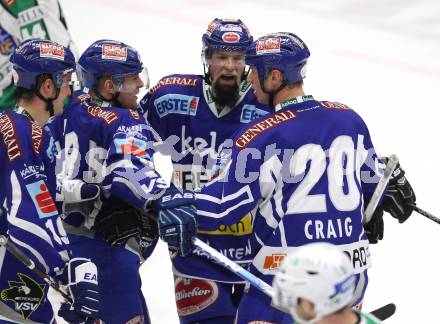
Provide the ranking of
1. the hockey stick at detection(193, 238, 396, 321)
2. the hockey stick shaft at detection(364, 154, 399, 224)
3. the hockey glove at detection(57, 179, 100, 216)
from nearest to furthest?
1. the hockey stick at detection(193, 238, 396, 321)
2. the hockey stick shaft at detection(364, 154, 399, 224)
3. the hockey glove at detection(57, 179, 100, 216)

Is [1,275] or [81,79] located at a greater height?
[81,79]

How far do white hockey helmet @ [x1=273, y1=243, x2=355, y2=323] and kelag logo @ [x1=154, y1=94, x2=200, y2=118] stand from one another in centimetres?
227

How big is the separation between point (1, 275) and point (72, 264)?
29 centimetres

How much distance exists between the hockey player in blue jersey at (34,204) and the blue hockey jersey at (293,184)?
0.61m

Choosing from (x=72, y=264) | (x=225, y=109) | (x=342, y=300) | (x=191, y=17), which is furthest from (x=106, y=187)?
(x=191, y=17)

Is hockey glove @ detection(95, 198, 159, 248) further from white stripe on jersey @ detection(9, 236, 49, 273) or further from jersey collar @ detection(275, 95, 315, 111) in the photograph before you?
jersey collar @ detection(275, 95, 315, 111)

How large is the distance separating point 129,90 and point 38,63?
45 cm

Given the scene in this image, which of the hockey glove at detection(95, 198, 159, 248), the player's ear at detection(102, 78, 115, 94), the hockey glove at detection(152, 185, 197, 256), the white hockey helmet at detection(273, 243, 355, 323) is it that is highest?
the player's ear at detection(102, 78, 115, 94)

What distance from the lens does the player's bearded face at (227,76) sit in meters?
5.55

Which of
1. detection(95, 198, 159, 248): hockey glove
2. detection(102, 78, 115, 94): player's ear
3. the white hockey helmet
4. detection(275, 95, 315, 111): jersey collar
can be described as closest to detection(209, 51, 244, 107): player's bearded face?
detection(102, 78, 115, 94): player's ear

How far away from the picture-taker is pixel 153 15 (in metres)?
10.5

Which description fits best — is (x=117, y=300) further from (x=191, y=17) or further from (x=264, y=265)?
(x=191, y=17)

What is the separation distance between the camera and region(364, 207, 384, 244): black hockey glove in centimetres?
512

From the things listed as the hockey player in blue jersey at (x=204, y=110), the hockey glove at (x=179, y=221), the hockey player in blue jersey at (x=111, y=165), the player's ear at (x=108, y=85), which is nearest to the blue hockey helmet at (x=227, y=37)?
the hockey player in blue jersey at (x=204, y=110)
